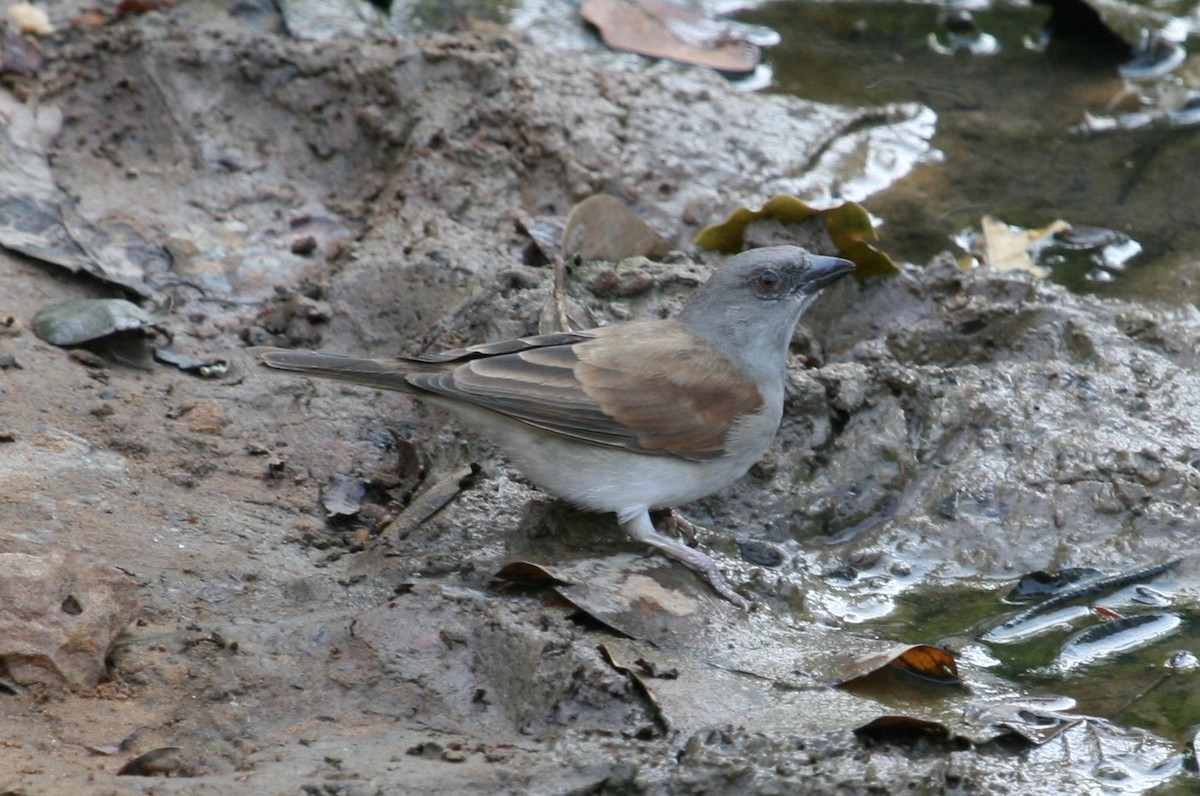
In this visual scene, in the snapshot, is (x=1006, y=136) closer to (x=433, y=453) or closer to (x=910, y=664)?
(x=433, y=453)

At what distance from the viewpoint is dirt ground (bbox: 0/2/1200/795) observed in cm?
382

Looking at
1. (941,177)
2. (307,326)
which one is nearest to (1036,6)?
(941,177)

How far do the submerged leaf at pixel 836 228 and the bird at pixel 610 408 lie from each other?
1.16 metres

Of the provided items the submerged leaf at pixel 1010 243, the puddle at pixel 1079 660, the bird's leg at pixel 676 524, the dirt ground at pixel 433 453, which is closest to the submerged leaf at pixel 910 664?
the dirt ground at pixel 433 453

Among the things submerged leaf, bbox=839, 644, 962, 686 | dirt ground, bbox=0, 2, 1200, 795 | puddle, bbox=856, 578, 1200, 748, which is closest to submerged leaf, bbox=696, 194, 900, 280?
dirt ground, bbox=0, 2, 1200, 795

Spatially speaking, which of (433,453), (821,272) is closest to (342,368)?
(433,453)

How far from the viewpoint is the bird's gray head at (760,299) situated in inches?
213

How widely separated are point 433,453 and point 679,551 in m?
1.29

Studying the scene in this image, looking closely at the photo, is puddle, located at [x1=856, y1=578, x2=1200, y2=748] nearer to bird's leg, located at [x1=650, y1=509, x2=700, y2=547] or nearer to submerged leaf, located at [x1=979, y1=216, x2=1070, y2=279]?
bird's leg, located at [x1=650, y1=509, x2=700, y2=547]

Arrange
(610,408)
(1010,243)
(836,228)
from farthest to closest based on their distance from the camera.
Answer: (1010,243) → (836,228) → (610,408)

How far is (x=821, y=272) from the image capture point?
A: 217 inches

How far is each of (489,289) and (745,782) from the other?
287 cm

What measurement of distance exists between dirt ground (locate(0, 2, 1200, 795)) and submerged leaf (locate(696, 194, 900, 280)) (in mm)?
148

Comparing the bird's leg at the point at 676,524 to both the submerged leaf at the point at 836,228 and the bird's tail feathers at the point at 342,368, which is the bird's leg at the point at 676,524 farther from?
the submerged leaf at the point at 836,228
